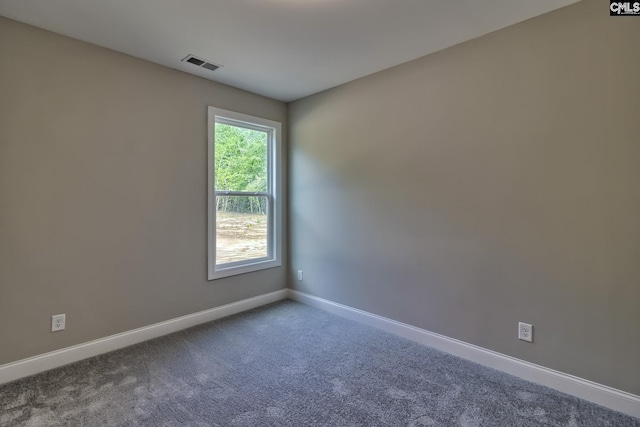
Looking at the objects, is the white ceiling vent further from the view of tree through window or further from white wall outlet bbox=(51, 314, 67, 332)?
white wall outlet bbox=(51, 314, 67, 332)

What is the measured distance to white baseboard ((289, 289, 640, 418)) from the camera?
6.15 feet

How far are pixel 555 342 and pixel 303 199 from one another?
2732 millimetres

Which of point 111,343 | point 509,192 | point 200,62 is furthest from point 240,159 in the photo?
point 509,192

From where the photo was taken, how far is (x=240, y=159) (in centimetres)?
363

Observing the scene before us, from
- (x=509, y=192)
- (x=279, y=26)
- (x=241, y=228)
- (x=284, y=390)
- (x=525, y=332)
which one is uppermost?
(x=279, y=26)

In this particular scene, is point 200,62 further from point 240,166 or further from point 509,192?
point 509,192

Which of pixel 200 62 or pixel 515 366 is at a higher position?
pixel 200 62

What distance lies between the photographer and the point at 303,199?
3848 mm

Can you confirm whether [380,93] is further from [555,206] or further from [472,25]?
[555,206]

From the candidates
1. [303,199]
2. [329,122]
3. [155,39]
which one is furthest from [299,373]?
[155,39]

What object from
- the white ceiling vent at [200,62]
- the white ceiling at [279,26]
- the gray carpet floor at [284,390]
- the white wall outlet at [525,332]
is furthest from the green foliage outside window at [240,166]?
the white wall outlet at [525,332]

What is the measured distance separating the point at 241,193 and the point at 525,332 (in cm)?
300

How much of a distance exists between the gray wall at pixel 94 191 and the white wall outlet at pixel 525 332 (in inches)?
111

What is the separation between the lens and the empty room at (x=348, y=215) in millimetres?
1906
